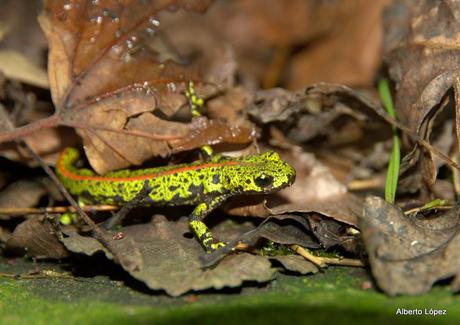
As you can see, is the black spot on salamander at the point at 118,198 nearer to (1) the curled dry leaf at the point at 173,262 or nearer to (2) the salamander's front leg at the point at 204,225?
(1) the curled dry leaf at the point at 173,262

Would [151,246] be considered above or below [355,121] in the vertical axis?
below

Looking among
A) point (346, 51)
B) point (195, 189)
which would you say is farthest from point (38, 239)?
point (346, 51)

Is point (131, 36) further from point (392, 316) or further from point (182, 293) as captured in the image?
point (392, 316)

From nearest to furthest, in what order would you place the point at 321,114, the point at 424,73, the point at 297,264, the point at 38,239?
the point at 297,264 → the point at 38,239 → the point at 424,73 → the point at 321,114

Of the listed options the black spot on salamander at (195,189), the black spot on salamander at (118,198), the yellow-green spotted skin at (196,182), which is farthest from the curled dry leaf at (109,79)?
the black spot on salamander at (195,189)

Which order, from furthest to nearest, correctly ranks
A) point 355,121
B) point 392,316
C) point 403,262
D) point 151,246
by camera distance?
point 355,121
point 151,246
point 403,262
point 392,316

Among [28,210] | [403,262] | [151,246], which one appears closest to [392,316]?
[403,262]

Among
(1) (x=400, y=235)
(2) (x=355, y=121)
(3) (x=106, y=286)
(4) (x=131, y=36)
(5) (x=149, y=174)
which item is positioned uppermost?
(4) (x=131, y=36)

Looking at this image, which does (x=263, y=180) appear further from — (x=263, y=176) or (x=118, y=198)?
(x=118, y=198)
